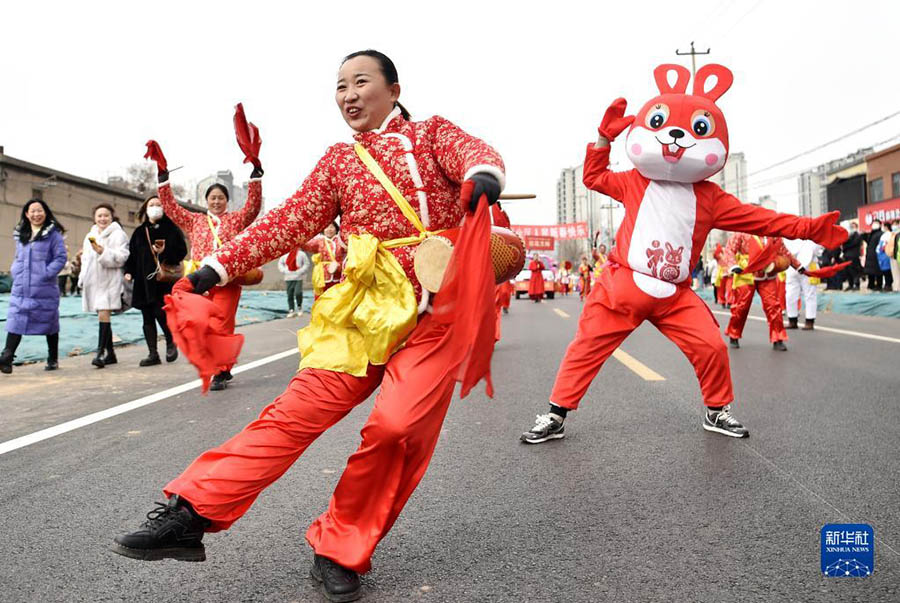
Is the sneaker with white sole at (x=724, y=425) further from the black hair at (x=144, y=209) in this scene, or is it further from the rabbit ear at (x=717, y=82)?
the black hair at (x=144, y=209)

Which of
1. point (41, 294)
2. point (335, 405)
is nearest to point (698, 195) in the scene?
point (335, 405)

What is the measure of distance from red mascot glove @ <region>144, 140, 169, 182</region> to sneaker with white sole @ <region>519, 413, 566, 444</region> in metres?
4.55

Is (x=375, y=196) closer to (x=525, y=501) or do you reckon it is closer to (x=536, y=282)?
(x=525, y=501)

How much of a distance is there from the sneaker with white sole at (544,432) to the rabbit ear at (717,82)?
7.40 feet

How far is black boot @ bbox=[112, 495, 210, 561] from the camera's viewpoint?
7.63 ft

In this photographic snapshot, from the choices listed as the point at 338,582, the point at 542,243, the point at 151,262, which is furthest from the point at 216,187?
the point at 542,243

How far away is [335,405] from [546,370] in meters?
5.58

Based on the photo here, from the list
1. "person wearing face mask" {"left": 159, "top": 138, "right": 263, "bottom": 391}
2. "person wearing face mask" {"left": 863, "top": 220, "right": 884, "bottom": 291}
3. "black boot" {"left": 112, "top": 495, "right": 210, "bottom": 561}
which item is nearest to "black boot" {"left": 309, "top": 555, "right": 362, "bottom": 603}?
"black boot" {"left": 112, "top": 495, "right": 210, "bottom": 561}

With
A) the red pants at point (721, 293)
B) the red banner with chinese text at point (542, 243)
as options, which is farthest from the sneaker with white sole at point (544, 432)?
the red banner with chinese text at point (542, 243)

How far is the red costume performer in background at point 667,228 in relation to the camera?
15.2 feet

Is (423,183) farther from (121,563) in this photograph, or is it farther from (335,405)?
(121,563)

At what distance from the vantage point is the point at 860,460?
13.5 ft

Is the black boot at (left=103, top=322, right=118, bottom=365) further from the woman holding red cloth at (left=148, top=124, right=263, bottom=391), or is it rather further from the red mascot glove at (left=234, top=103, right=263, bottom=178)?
the red mascot glove at (left=234, top=103, right=263, bottom=178)

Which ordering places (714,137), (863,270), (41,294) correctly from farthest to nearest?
1. (863,270)
2. (41,294)
3. (714,137)
